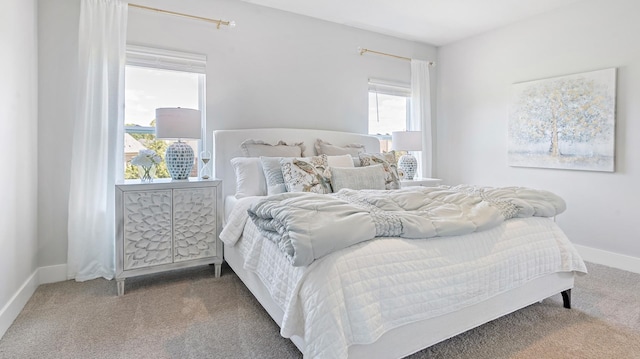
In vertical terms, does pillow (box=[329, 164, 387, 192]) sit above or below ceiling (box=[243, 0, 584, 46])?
below

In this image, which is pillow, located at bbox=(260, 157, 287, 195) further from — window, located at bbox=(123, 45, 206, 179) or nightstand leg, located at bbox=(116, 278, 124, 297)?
nightstand leg, located at bbox=(116, 278, 124, 297)

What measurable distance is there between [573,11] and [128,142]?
14.8 ft

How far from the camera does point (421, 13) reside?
Answer: 365cm

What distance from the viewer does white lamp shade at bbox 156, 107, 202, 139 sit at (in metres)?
Answer: 2.64

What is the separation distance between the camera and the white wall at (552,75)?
3.04 meters

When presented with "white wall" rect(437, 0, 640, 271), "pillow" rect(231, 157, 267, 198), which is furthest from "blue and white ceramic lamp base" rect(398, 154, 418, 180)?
"pillow" rect(231, 157, 267, 198)

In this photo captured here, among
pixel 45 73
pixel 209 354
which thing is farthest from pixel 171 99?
pixel 209 354

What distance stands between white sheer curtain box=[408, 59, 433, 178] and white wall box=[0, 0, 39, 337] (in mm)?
3977

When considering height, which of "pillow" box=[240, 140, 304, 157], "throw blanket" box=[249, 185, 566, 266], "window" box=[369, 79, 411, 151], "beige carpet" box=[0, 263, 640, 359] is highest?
"window" box=[369, 79, 411, 151]

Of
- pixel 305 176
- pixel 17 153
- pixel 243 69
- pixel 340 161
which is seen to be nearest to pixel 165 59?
pixel 243 69

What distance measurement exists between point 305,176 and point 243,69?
1504 millimetres

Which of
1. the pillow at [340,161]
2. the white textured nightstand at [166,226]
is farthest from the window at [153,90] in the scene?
the pillow at [340,161]

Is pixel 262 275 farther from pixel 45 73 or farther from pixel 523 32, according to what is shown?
pixel 523 32

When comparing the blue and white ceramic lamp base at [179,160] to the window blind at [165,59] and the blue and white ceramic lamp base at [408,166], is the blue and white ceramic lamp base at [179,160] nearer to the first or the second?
the window blind at [165,59]
